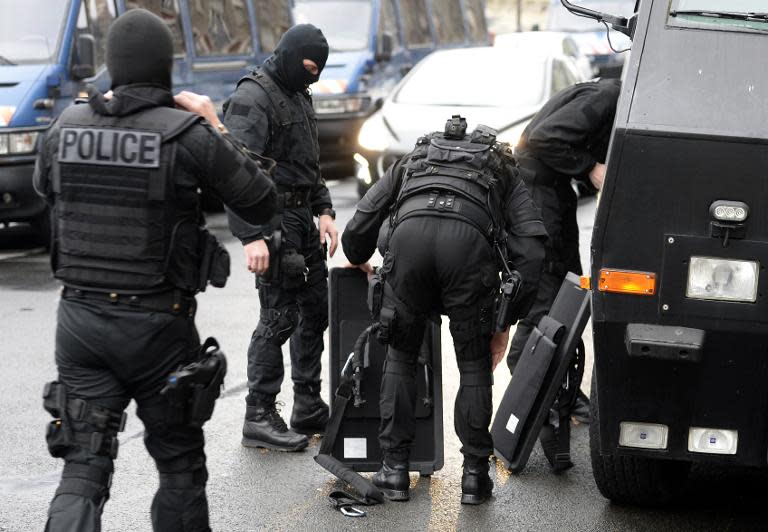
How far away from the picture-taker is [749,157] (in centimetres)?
395

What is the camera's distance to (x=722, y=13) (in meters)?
4.35

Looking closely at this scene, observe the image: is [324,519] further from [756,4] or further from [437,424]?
[756,4]

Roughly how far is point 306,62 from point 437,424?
1.65m

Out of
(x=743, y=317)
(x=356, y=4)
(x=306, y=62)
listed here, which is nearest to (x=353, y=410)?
(x=306, y=62)

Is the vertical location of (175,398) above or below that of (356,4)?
above

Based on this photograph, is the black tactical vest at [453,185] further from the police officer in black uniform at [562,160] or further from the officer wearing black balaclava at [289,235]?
the police officer in black uniform at [562,160]

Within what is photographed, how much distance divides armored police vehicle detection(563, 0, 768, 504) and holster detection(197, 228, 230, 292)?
1171 millimetres

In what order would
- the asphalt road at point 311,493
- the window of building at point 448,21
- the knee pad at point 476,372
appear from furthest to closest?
the window of building at point 448,21, the knee pad at point 476,372, the asphalt road at point 311,493

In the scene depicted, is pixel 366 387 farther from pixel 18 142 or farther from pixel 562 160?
pixel 18 142

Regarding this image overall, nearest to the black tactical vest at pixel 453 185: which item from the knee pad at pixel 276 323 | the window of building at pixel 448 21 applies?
the knee pad at pixel 276 323

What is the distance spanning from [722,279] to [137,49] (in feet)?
6.28

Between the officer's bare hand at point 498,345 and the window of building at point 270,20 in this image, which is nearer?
the officer's bare hand at point 498,345

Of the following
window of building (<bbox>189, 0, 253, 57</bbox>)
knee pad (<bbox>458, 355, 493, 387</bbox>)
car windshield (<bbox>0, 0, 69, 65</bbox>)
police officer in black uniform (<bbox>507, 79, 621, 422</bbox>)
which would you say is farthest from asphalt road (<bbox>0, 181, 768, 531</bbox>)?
window of building (<bbox>189, 0, 253, 57</bbox>)

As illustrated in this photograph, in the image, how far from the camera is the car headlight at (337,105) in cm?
1495
